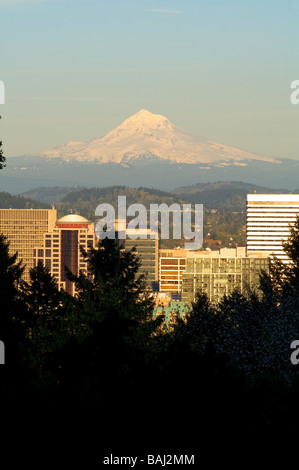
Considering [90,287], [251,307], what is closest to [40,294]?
[90,287]

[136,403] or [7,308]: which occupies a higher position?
[7,308]

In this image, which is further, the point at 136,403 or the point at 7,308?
the point at 7,308

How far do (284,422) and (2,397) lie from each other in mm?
5257

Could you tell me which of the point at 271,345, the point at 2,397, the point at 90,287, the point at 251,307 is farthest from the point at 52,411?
the point at 251,307

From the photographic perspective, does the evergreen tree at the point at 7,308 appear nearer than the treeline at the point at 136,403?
No

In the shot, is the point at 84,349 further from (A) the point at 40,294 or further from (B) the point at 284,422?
(A) the point at 40,294

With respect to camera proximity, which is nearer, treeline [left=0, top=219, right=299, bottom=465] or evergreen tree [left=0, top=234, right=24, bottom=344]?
treeline [left=0, top=219, right=299, bottom=465]
